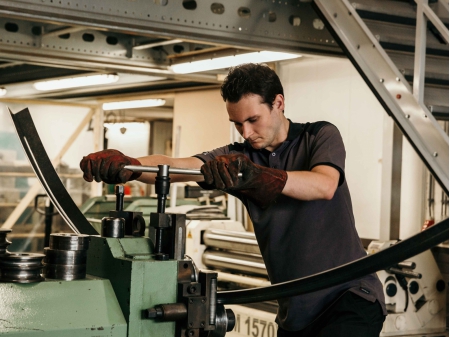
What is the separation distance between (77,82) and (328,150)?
486cm

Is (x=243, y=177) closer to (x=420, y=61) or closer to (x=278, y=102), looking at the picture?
(x=278, y=102)

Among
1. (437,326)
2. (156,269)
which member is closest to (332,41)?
(437,326)

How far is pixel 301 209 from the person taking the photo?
2.18 m

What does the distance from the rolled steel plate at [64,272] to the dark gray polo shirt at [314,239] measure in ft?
2.38

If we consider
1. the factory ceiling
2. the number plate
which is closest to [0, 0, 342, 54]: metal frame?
the factory ceiling

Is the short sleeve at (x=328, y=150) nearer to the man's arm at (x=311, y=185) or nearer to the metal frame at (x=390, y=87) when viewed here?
the man's arm at (x=311, y=185)


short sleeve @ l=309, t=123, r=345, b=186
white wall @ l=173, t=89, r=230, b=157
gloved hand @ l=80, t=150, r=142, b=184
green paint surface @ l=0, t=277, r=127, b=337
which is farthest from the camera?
white wall @ l=173, t=89, r=230, b=157

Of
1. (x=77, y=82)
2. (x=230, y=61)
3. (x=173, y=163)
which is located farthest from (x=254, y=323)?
(x=77, y=82)

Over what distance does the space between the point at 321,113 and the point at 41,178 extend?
11.6ft

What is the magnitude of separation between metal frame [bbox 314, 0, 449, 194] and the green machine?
5.48 feet

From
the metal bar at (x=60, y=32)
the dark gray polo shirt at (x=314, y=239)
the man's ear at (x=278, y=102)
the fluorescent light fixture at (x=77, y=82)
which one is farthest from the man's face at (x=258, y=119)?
the fluorescent light fixture at (x=77, y=82)

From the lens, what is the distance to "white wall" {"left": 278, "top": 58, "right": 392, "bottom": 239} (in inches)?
193

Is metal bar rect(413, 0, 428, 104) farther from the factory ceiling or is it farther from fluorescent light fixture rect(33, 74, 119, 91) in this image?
fluorescent light fixture rect(33, 74, 119, 91)

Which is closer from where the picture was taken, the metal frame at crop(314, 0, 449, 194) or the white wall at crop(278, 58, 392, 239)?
the metal frame at crop(314, 0, 449, 194)
